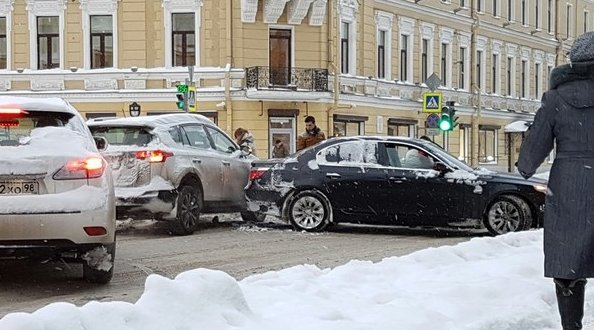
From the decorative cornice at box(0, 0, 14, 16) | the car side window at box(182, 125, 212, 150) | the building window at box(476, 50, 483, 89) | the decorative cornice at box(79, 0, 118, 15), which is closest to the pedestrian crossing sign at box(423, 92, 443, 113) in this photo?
the car side window at box(182, 125, 212, 150)

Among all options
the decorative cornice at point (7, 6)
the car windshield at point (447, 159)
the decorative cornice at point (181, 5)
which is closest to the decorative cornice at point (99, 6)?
the decorative cornice at point (181, 5)

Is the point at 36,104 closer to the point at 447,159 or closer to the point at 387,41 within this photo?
the point at 447,159

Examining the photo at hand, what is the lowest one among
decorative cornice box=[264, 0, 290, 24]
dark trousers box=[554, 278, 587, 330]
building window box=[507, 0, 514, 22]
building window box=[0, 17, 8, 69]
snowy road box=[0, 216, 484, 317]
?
snowy road box=[0, 216, 484, 317]

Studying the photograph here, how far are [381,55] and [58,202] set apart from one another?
102 feet

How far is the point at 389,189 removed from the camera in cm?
1270

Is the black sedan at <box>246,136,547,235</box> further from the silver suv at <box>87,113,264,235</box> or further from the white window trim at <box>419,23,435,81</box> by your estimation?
the white window trim at <box>419,23,435,81</box>

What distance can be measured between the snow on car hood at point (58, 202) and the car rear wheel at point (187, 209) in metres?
4.87

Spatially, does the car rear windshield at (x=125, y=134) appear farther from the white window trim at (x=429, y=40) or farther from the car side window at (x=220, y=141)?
the white window trim at (x=429, y=40)

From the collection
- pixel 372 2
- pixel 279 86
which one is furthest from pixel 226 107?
pixel 372 2

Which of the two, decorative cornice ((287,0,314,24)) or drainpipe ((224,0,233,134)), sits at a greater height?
decorative cornice ((287,0,314,24))

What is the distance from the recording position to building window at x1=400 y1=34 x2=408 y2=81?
38.5 m

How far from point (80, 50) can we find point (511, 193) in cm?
2320

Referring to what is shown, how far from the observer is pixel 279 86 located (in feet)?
103

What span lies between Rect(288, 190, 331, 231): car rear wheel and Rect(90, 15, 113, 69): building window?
67.5 feet
